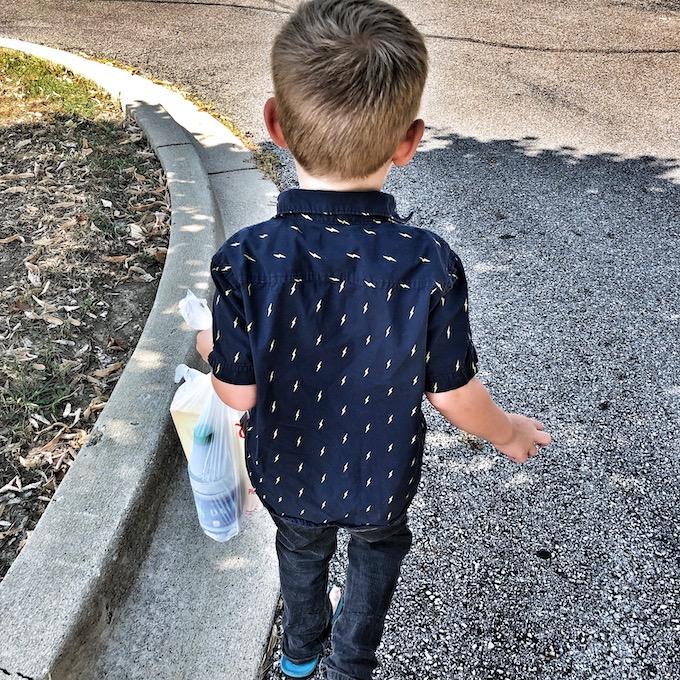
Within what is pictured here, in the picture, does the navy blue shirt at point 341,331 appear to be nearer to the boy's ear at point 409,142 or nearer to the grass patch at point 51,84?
the boy's ear at point 409,142

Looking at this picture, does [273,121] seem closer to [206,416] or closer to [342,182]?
[342,182]

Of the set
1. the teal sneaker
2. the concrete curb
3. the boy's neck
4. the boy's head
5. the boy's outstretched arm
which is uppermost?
the boy's head

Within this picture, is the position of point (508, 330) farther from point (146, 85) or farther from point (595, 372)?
point (146, 85)

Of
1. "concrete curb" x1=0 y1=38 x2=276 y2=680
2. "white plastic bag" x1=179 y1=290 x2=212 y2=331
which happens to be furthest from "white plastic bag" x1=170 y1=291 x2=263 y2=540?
"concrete curb" x1=0 y1=38 x2=276 y2=680

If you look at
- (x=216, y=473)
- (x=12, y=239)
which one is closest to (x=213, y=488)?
(x=216, y=473)

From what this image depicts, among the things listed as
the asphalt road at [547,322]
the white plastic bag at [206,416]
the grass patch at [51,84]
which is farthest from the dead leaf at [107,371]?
the grass patch at [51,84]

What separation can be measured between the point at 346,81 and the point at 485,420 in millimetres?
778

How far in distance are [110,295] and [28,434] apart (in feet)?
3.24

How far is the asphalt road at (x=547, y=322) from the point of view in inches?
90.9

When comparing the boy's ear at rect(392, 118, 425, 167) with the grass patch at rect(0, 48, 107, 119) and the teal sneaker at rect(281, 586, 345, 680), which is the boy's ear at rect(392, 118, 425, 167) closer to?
the teal sneaker at rect(281, 586, 345, 680)

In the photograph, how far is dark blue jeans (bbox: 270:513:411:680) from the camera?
6.17 feet

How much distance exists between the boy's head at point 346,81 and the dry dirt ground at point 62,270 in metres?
1.71

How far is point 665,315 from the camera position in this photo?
375 cm

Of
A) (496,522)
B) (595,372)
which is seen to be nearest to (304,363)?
(496,522)
